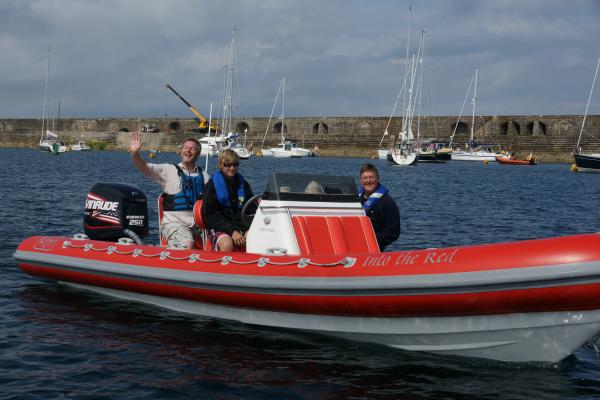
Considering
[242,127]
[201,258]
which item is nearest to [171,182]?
[201,258]

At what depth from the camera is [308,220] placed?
7.42m

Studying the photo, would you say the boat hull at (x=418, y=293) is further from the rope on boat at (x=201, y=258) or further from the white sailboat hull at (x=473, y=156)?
the white sailboat hull at (x=473, y=156)

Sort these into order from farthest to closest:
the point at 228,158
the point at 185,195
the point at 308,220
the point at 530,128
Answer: the point at 530,128
the point at 185,195
the point at 228,158
the point at 308,220

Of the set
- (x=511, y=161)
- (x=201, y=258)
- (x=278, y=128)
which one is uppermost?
(x=278, y=128)

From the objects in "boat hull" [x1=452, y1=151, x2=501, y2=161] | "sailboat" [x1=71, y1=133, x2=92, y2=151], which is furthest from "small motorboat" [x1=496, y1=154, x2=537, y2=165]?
"sailboat" [x1=71, y1=133, x2=92, y2=151]

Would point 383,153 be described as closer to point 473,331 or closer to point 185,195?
point 185,195

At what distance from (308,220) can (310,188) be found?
360mm

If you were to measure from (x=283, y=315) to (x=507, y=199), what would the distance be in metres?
19.8

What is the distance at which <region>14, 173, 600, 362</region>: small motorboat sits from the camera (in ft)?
18.9

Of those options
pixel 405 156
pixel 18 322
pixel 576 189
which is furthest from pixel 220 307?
pixel 405 156

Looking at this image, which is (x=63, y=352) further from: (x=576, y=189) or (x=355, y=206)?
(x=576, y=189)

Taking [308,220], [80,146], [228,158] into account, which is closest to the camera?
[308,220]

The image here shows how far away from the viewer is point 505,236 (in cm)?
1579

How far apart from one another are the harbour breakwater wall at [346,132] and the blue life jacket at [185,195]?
55.5m
